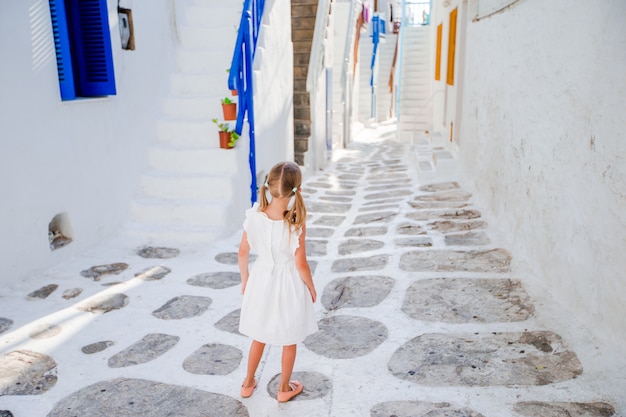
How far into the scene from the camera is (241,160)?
5.57 metres

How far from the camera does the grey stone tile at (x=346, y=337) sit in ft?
10.00

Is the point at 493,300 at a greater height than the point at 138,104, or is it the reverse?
the point at 138,104

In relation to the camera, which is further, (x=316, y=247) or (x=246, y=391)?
(x=316, y=247)

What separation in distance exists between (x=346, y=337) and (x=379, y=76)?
1924cm

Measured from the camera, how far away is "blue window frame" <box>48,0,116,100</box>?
456 cm

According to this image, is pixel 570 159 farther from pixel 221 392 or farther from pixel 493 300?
pixel 221 392

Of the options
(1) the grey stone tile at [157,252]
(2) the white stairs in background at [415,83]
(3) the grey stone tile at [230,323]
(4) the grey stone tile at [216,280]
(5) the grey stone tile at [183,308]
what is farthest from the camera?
(2) the white stairs in background at [415,83]

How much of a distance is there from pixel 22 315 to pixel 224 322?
1351 mm

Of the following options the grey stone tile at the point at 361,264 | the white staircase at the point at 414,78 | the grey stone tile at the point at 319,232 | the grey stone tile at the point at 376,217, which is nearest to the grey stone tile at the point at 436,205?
the grey stone tile at the point at 376,217

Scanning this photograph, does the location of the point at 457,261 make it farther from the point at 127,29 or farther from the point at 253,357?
the point at 127,29

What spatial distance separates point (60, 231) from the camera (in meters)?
4.48

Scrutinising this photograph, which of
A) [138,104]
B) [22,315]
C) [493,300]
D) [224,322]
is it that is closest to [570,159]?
[493,300]

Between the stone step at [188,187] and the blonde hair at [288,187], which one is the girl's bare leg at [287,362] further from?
the stone step at [188,187]

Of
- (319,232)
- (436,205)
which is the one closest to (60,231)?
(319,232)
